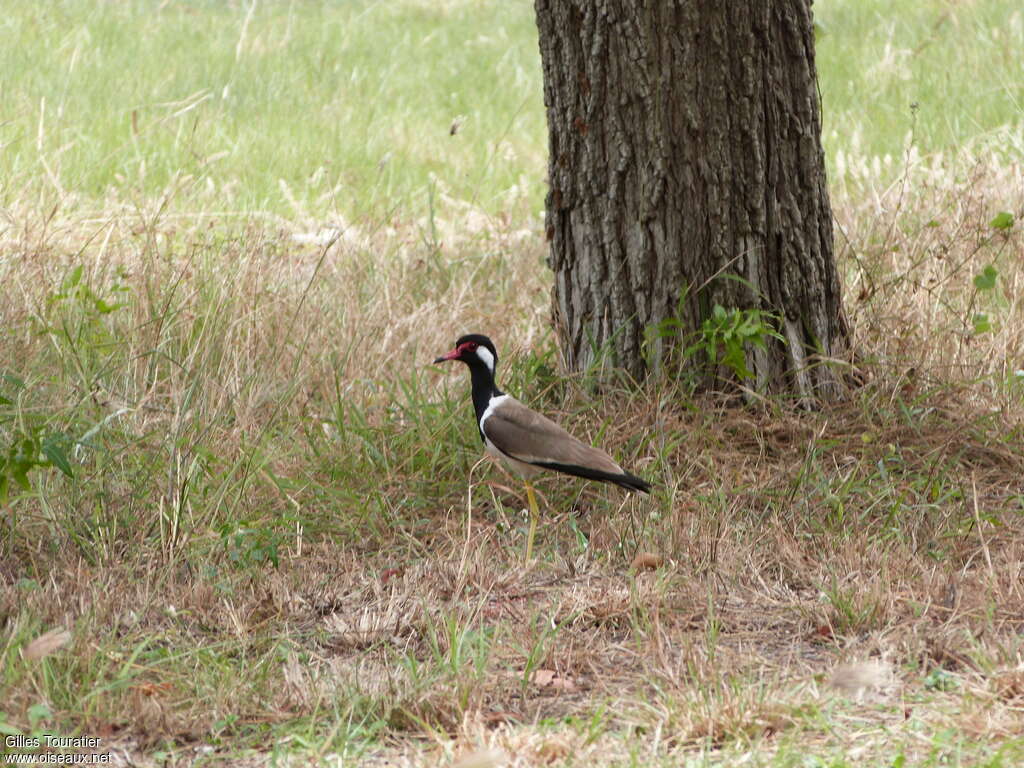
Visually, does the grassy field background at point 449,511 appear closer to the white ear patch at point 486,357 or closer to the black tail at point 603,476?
the black tail at point 603,476

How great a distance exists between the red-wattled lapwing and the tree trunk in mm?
596

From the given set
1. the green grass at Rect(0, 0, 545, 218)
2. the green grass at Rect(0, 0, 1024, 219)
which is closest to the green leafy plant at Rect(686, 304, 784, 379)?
the green grass at Rect(0, 0, 545, 218)

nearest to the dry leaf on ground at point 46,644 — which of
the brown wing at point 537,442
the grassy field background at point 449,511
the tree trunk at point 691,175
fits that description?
the grassy field background at point 449,511

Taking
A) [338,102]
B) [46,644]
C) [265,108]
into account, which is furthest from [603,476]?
[338,102]

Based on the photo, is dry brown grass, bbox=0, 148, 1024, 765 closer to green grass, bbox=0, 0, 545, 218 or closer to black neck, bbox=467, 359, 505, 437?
black neck, bbox=467, 359, 505, 437

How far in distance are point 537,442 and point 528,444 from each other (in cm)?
3

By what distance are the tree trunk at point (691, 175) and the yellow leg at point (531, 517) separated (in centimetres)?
74

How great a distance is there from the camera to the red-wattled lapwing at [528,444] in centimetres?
383

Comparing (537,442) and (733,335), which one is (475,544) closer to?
(537,442)

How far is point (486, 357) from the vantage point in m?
4.18

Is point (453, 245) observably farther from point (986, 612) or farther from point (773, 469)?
point (986, 612)

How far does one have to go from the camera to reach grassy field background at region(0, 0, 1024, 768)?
9.57ft

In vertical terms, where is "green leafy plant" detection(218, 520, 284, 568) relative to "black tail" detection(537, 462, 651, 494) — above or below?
below

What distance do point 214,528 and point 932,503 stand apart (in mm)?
2266
